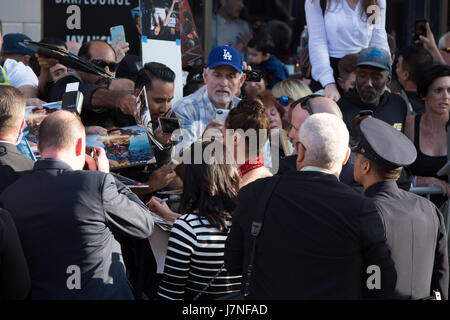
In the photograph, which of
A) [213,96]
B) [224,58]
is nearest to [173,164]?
[213,96]

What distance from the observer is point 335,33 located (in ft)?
17.5

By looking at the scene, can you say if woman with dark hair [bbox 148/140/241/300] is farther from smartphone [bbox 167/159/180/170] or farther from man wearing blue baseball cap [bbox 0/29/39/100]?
man wearing blue baseball cap [bbox 0/29/39/100]

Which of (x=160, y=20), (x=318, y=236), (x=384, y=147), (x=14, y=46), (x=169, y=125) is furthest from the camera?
(x=14, y=46)

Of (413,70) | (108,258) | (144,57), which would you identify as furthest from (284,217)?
(413,70)

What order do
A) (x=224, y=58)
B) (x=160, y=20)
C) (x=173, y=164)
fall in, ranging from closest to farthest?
(x=173, y=164)
(x=224, y=58)
(x=160, y=20)

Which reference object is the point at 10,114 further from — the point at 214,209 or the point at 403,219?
the point at 403,219

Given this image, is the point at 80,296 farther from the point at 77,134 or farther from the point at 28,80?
the point at 28,80

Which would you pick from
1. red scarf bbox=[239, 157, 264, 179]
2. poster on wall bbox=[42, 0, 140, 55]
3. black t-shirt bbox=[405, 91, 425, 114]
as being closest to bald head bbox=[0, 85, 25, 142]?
red scarf bbox=[239, 157, 264, 179]

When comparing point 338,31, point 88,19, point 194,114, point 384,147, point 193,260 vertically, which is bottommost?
point 193,260

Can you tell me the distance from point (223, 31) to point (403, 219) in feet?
19.3

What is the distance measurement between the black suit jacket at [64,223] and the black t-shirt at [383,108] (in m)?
2.25

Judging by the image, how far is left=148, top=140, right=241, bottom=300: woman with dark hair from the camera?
326 cm

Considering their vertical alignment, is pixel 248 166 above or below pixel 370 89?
below

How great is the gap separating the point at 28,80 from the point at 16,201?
2.36 m
